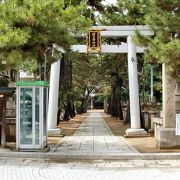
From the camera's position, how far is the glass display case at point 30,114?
16.1 metres

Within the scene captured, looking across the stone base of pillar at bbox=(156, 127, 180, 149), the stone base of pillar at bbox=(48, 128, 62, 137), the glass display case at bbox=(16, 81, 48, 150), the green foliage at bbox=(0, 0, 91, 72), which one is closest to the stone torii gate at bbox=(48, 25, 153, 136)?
the stone base of pillar at bbox=(48, 128, 62, 137)

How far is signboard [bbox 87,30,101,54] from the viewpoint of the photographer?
23.8 meters

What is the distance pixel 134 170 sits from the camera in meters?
12.8

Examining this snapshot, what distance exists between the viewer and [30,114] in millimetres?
16234

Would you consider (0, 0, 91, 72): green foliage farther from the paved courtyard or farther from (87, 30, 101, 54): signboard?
(87, 30, 101, 54): signboard

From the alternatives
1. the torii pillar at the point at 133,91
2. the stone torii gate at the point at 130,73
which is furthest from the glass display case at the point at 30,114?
the torii pillar at the point at 133,91

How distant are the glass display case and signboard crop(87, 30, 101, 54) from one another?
8.14 m

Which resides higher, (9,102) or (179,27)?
(179,27)

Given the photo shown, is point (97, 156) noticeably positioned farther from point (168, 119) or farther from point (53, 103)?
point (53, 103)

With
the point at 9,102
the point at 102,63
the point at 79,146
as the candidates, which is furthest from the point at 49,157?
the point at 102,63

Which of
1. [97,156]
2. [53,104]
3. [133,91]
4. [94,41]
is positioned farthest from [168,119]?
[53,104]

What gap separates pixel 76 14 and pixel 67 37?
2.81 feet

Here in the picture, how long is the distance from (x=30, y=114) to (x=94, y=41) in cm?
869

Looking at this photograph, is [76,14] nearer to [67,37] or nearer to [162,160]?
[67,37]
